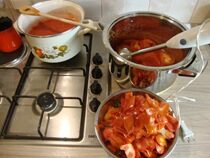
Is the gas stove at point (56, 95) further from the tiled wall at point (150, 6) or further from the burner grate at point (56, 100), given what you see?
the tiled wall at point (150, 6)

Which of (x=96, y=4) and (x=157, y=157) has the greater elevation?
(x=96, y=4)

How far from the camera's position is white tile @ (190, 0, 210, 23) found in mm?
679

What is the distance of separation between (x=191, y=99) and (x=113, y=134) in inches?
9.6

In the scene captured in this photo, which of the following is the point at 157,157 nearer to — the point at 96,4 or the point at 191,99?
the point at 191,99

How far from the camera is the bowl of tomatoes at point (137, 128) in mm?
440

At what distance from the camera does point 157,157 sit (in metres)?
0.44

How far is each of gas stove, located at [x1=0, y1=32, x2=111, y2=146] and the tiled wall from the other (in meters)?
0.13

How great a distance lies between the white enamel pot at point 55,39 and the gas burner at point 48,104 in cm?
11

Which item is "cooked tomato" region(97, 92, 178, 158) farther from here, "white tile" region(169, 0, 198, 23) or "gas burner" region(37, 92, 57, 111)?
"white tile" region(169, 0, 198, 23)

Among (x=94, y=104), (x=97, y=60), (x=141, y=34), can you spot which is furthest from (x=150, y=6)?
(x=94, y=104)

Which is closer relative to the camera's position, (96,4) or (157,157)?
(157,157)

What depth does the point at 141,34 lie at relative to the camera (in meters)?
0.63

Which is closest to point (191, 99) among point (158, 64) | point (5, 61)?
point (158, 64)

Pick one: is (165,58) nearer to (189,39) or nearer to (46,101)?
(189,39)
